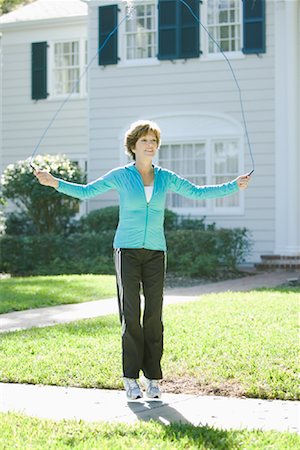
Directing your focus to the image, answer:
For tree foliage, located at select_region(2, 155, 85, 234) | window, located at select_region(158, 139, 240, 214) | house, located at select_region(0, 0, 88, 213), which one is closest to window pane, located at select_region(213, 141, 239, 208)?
window, located at select_region(158, 139, 240, 214)

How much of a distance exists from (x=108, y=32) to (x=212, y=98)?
2.84m

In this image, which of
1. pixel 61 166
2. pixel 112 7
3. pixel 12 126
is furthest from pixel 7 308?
pixel 12 126

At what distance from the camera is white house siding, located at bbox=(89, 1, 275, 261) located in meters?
18.6

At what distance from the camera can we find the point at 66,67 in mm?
21984

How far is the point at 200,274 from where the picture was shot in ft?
54.3

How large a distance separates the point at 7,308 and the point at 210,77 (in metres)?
9.40

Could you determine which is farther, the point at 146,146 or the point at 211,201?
the point at 211,201

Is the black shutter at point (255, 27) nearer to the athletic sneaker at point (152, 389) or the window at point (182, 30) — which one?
the window at point (182, 30)

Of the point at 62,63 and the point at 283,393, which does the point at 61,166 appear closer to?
the point at 62,63

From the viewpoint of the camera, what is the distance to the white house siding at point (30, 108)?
21.8m

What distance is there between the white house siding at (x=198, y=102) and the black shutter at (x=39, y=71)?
2168 millimetres

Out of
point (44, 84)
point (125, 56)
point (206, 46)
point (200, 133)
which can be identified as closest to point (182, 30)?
point (206, 46)

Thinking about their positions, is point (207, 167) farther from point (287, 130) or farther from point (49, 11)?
point (49, 11)

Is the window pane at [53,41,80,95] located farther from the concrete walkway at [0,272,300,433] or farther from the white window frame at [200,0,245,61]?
the concrete walkway at [0,272,300,433]
